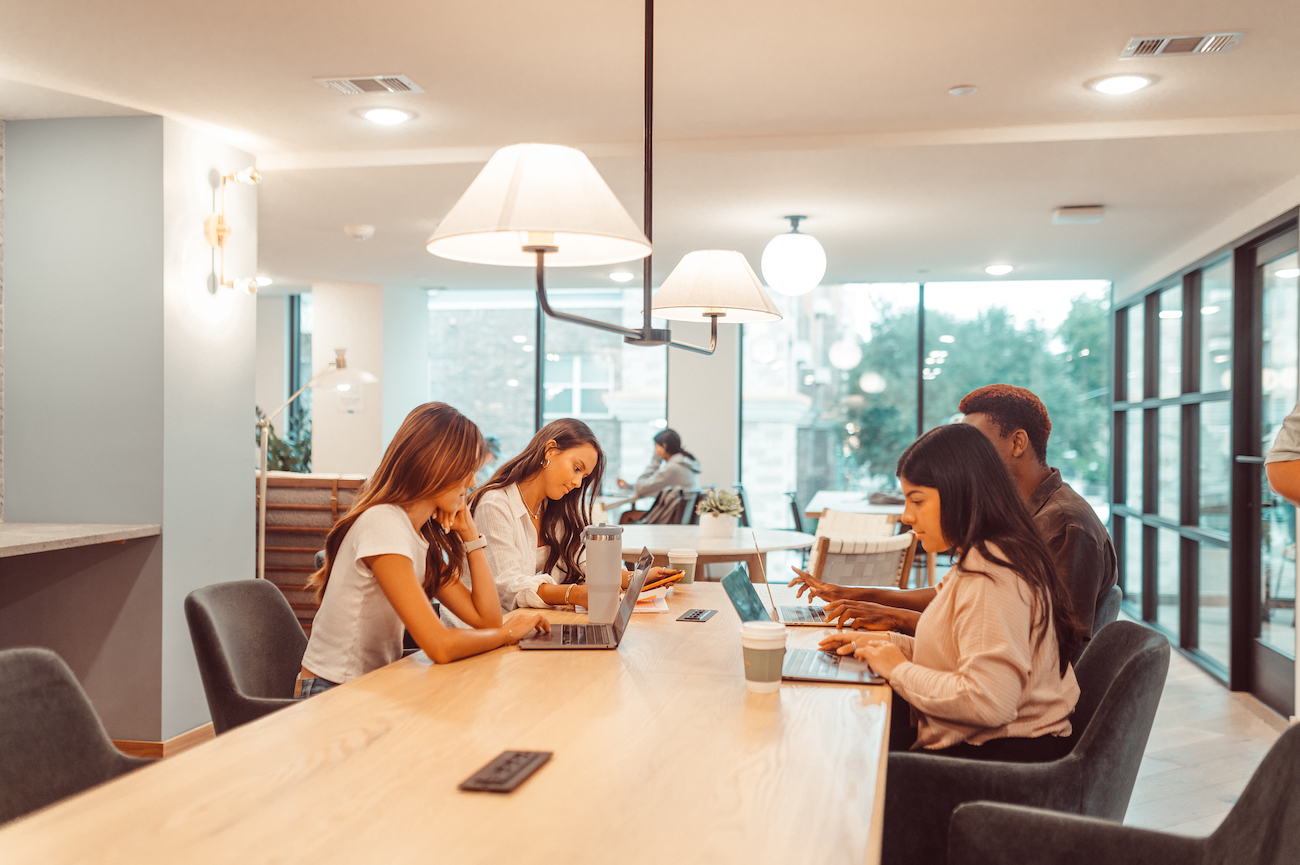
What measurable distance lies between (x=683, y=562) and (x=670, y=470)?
4.11 metres

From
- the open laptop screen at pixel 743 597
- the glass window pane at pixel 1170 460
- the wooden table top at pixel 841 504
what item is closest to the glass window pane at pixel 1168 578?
the glass window pane at pixel 1170 460

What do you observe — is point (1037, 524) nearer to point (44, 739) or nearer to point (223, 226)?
point (44, 739)

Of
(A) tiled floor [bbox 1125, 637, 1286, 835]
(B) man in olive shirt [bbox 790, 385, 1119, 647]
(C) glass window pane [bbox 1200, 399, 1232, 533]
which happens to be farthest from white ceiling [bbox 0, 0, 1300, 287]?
(A) tiled floor [bbox 1125, 637, 1286, 835]

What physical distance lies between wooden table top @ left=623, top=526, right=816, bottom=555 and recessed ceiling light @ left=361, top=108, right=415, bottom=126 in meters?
1.86

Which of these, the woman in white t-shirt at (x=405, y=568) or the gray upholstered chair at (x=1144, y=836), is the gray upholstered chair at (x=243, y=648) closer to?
the woman in white t-shirt at (x=405, y=568)

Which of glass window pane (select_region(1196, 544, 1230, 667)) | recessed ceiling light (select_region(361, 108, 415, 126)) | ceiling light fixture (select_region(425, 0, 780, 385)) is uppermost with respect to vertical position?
recessed ceiling light (select_region(361, 108, 415, 126))

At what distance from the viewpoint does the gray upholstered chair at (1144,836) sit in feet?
3.65

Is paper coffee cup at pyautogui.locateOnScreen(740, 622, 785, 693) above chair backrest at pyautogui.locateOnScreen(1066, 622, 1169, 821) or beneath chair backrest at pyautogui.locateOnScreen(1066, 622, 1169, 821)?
above

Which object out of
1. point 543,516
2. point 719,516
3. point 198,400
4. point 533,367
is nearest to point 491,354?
point 533,367

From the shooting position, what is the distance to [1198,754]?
12.6 feet

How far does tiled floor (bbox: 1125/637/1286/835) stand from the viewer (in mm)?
3211

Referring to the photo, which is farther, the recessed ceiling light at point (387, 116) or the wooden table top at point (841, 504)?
the wooden table top at point (841, 504)

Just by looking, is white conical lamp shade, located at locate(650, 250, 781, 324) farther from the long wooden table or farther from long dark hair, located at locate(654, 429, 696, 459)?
long dark hair, located at locate(654, 429, 696, 459)

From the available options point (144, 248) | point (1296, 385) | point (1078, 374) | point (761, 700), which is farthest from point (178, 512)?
point (1078, 374)
